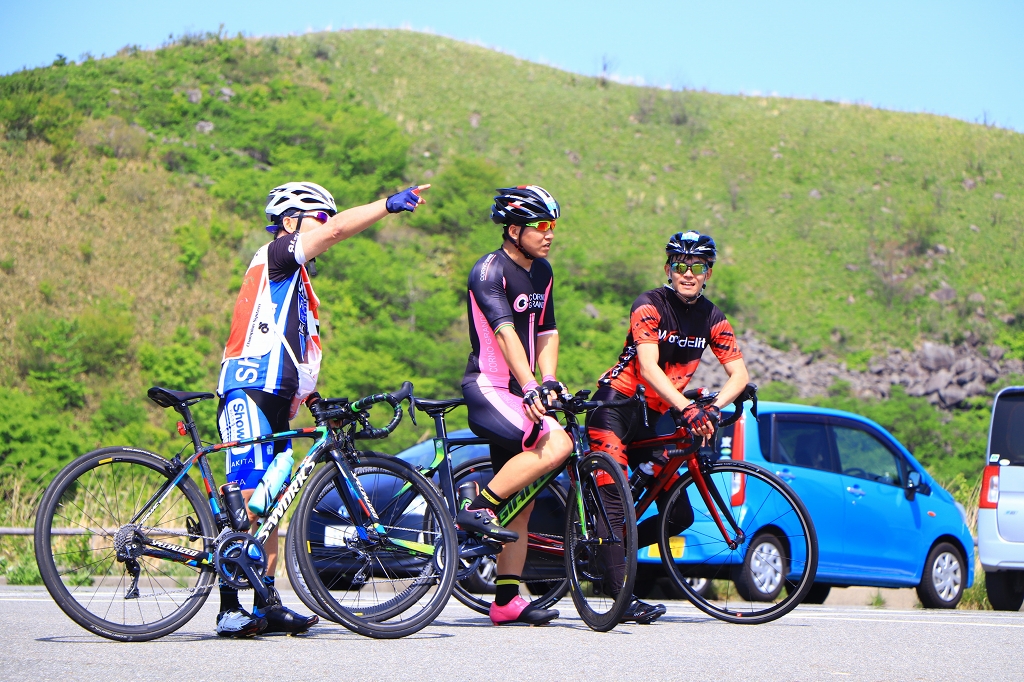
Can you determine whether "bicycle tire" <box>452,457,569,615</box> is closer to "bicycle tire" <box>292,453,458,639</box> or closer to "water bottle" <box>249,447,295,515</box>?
"bicycle tire" <box>292,453,458,639</box>

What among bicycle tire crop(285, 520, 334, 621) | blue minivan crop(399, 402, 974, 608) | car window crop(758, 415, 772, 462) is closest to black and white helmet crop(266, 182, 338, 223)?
bicycle tire crop(285, 520, 334, 621)

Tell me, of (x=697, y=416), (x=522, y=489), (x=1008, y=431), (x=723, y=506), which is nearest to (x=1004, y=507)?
(x=1008, y=431)

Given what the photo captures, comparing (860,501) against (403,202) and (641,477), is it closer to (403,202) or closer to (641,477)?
(641,477)

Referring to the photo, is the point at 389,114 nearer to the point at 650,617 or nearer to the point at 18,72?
the point at 18,72

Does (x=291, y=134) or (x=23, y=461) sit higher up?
(x=291, y=134)

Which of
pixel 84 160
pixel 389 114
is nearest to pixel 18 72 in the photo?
pixel 84 160

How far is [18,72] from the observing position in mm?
47781

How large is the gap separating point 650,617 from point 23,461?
18798 mm

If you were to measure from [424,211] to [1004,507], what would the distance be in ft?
114

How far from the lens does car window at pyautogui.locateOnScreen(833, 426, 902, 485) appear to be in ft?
35.5

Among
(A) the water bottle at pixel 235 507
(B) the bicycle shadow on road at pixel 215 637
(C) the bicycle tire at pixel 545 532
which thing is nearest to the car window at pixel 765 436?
(C) the bicycle tire at pixel 545 532

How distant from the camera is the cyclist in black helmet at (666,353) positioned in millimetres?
7035

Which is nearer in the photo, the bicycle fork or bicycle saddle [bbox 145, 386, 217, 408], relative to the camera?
bicycle saddle [bbox 145, 386, 217, 408]

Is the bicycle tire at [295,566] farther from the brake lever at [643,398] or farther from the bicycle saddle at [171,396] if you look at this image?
the brake lever at [643,398]
